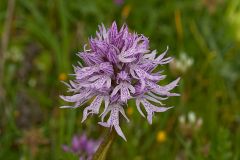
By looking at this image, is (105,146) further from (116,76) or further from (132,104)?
(132,104)

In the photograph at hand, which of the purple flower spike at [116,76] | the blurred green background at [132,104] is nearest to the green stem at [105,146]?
the purple flower spike at [116,76]

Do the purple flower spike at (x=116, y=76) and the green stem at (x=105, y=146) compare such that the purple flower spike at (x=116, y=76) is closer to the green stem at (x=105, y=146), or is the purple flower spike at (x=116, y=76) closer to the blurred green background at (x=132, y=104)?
the green stem at (x=105, y=146)

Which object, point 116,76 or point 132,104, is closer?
point 116,76

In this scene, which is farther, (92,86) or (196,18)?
(196,18)

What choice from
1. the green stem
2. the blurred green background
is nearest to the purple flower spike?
the green stem

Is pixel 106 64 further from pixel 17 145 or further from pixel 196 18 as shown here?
pixel 196 18

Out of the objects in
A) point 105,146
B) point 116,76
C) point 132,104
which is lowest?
point 105,146

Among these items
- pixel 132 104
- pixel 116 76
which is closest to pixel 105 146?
pixel 116 76

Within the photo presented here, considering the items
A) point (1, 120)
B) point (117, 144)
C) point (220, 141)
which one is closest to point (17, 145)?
point (1, 120)

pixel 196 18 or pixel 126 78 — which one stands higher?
pixel 196 18
